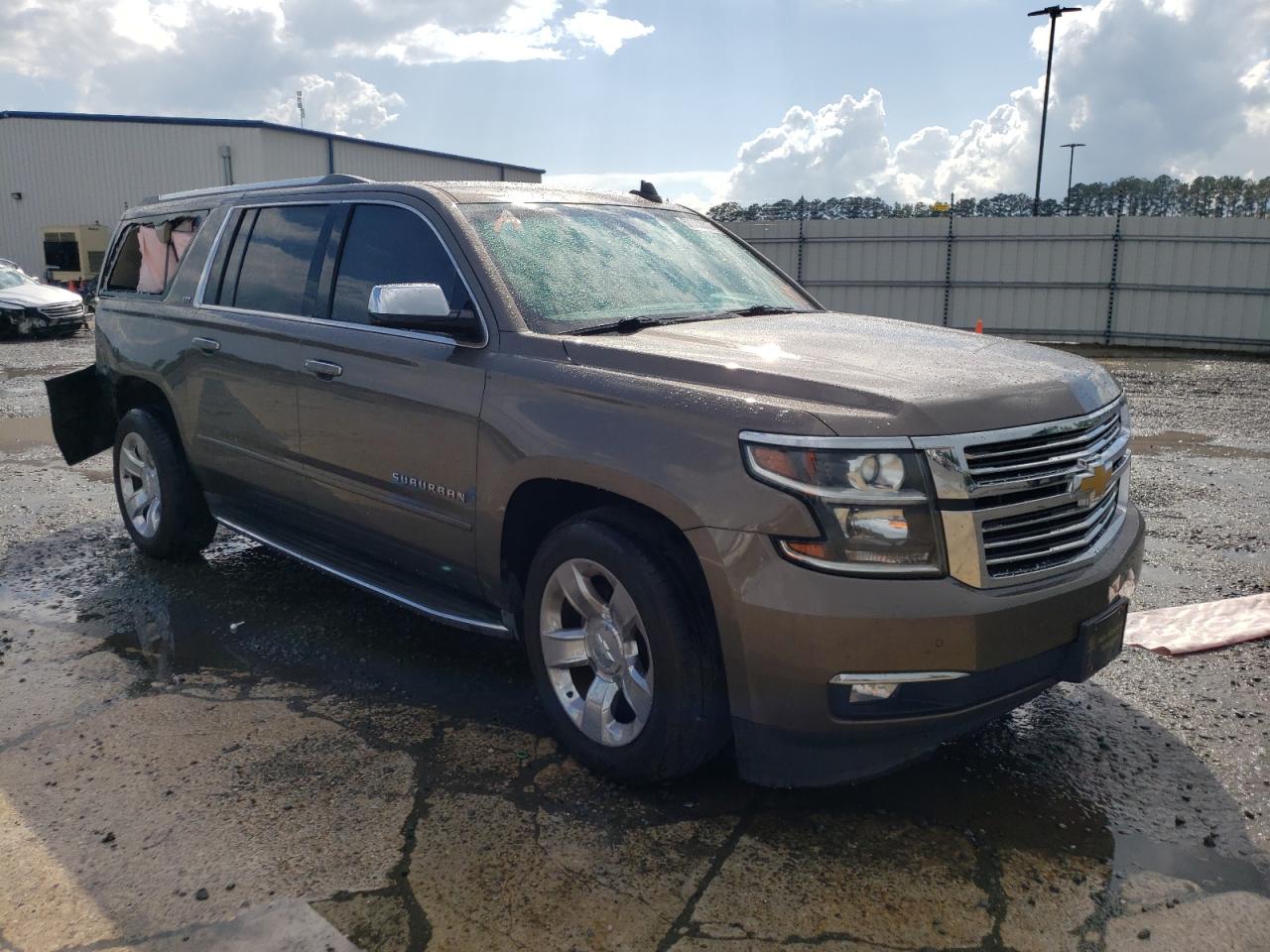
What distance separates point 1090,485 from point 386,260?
2.66m

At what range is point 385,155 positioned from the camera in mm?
42500

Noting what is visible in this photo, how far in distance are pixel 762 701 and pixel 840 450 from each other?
0.70 meters

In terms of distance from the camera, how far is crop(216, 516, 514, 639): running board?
370 cm

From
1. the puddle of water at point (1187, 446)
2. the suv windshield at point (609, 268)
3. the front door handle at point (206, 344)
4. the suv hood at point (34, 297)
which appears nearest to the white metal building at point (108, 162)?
the suv hood at point (34, 297)

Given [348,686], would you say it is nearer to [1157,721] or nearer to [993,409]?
[993,409]

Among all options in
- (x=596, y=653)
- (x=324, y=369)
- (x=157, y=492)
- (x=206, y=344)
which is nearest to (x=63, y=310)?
(x=157, y=492)

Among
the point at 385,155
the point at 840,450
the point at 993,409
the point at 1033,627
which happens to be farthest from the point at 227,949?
the point at 385,155

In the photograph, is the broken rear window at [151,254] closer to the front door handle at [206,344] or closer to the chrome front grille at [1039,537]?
the front door handle at [206,344]

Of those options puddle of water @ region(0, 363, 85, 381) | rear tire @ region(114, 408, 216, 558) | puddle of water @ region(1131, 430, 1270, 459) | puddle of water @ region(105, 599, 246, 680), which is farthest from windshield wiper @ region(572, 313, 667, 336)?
puddle of water @ region(0, 363, 85, 381)

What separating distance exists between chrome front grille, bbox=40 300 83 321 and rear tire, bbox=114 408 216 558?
59.9ft

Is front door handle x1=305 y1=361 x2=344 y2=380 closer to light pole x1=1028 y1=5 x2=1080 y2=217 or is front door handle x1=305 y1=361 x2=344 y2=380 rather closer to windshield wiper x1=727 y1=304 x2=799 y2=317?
windshield wiper x1=727 y1=304 x2=799 y2=317

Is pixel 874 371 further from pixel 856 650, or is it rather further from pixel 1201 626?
pixel 1201 626

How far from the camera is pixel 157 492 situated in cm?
567

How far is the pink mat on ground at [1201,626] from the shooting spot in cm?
445
